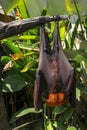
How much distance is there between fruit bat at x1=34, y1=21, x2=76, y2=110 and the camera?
125cm

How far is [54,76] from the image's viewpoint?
1.25m

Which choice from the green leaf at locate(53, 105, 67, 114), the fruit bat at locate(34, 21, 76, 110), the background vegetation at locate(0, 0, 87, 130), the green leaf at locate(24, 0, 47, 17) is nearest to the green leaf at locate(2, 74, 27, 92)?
the background vegetation at locate(0, 0, 87, 130)

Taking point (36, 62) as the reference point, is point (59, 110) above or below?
below

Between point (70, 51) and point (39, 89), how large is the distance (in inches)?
17.2

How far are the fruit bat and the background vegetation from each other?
0.40 meters

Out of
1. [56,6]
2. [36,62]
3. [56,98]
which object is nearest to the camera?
→ [56,98]

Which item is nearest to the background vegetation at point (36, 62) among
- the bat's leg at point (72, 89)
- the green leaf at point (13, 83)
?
the green leaf at point (13, 83)

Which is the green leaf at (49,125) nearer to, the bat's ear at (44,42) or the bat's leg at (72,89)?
the bat's leg at (72,89)

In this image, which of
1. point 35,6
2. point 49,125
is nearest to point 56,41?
point 35,6

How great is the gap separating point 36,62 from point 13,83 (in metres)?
0.19

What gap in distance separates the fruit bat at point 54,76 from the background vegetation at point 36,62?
1.30ft

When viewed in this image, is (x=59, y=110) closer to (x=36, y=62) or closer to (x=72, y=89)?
(x=36, y=62)

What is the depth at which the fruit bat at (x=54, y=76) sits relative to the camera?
1.25 metres

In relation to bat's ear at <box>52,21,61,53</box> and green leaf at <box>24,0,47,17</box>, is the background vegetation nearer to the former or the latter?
green leaf at <box>24,0,47,17</box>
